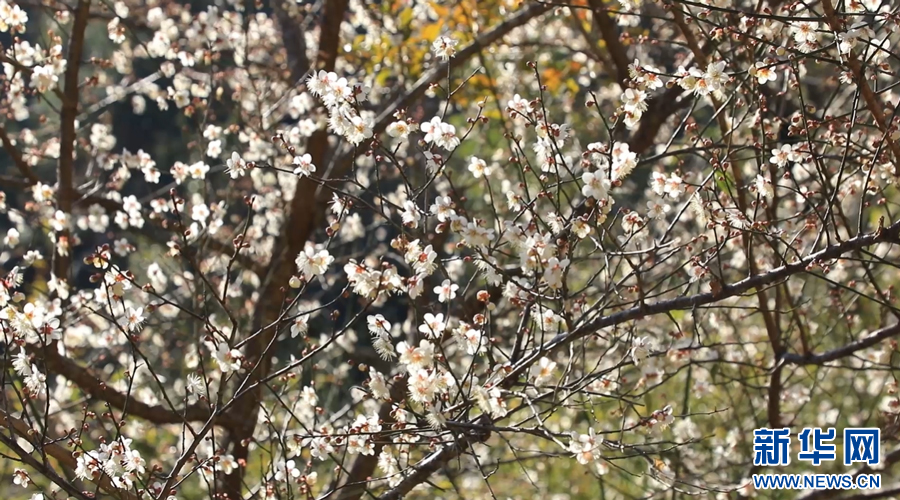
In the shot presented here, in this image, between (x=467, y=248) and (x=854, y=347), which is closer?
(x=854, y=347)

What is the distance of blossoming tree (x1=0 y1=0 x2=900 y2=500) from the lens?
2.10 m

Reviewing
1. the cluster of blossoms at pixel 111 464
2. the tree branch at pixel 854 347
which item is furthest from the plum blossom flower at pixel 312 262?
the tree branch at pixel 854 347

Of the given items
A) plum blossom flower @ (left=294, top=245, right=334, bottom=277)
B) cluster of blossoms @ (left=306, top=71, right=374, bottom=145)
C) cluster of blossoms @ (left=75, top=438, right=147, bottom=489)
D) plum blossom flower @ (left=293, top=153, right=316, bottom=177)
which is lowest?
cluster of blossoms @ (left=75, top=438, right=147, bottom=489)

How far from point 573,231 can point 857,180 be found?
1257 millimetres

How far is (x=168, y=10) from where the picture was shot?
198 inches

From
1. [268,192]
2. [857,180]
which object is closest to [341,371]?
[268,192]

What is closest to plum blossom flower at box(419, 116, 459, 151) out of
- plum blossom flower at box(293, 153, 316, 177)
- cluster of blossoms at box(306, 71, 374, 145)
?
cluster of blossoms at box(306, 71, 374, 145)

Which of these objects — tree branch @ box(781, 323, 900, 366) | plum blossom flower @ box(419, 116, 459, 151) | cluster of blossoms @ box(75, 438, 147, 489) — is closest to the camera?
cluster of blossoms @ box(75, 438, 147, 489)

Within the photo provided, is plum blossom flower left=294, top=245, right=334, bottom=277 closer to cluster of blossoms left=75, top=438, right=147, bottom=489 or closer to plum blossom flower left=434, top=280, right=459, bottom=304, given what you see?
plum blossom flower left=434, top=280, right=459, bottom=304

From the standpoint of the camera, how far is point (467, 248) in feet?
11.6

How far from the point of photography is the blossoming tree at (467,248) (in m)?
2.10

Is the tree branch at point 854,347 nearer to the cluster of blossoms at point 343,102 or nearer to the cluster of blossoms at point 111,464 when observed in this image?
the cluster of blossoms at point 343,102

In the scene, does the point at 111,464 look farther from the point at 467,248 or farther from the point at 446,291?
the point at 467,248

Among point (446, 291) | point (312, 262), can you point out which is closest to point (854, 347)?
point (446, 291)
